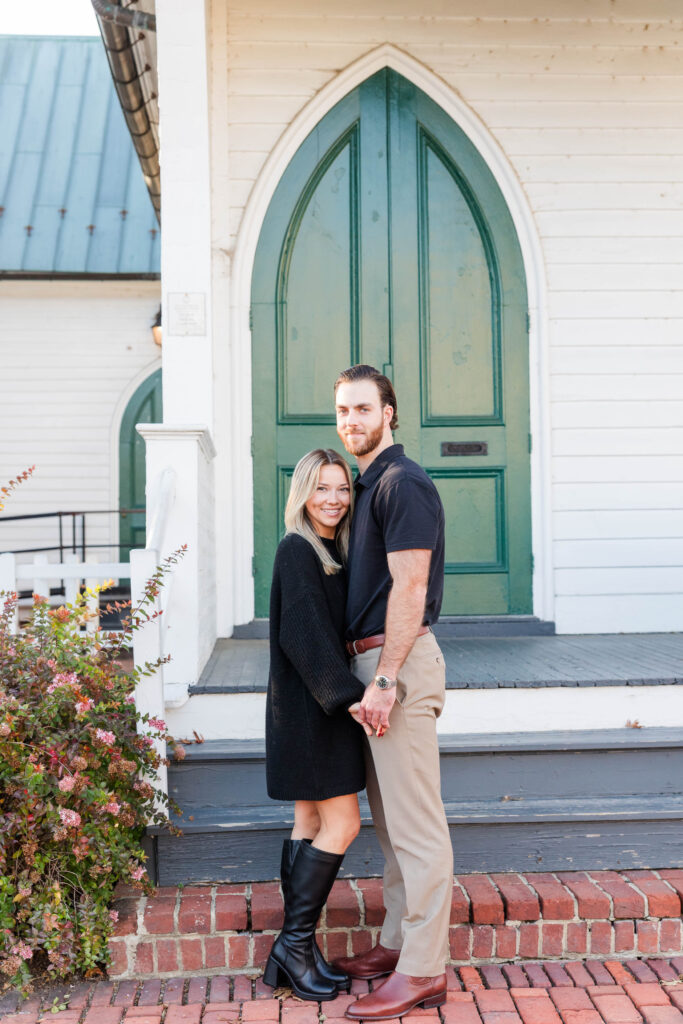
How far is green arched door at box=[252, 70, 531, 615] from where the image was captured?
13.8ft

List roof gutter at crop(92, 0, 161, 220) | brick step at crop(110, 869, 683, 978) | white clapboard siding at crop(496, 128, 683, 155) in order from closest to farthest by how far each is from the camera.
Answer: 1. brick step at crop(110, 869, 683, 978)
2. white clapboard siding at crop(496, 128, 683, 155)
3. roof gutter at crop(92, 0, 161, 220)

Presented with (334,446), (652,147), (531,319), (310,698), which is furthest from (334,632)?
(652,147)

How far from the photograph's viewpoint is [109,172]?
882 cm

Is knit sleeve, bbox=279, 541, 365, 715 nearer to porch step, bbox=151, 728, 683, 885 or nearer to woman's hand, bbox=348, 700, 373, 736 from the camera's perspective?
woman's hand, bbox=348, 700, 373, 736

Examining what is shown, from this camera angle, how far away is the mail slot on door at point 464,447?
4.21 metres

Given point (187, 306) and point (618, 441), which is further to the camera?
point (618, 441)

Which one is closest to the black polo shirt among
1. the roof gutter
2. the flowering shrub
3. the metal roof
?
the flowering shrub

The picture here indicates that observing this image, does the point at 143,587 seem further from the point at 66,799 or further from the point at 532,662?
the point at 532,662

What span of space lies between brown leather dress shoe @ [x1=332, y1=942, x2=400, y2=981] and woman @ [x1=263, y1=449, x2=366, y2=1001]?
0.22 ft

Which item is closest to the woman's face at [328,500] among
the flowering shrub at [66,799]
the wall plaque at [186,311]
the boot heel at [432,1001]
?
the flowering shrub at [66,799]

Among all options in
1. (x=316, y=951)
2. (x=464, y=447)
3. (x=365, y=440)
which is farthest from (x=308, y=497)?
(x=464, y=447)

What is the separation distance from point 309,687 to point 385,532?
1.55 feet

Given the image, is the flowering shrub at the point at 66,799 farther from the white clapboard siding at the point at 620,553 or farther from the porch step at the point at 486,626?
the white clapboard siding at the point at 620,553

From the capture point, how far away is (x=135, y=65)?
5066mm
